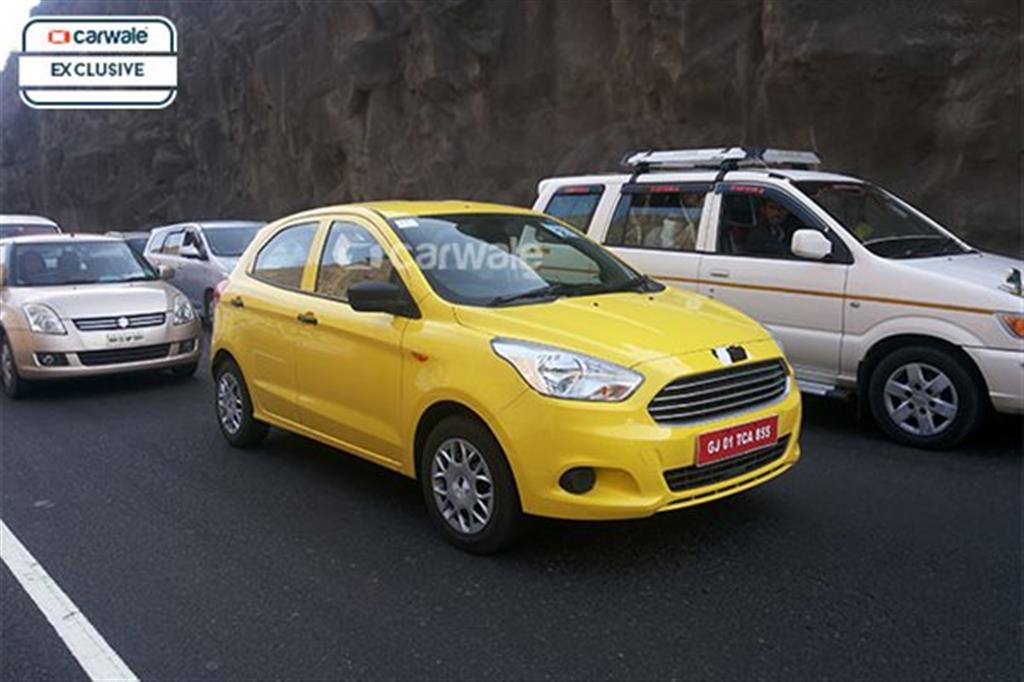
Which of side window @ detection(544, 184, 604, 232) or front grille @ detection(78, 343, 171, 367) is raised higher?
side window @ detection(544, 184, 604, 232)

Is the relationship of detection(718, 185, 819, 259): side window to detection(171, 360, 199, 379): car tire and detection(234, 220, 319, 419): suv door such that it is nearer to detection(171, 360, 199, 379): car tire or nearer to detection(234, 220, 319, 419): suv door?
detection(234, 220, 319, 419): suv door

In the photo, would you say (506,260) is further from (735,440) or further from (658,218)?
(658,218)

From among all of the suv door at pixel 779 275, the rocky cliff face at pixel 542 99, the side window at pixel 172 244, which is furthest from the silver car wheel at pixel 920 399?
the side window at pixel 172 244

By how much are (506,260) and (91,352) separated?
4971 millimetres

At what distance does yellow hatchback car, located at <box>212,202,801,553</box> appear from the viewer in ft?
12.9

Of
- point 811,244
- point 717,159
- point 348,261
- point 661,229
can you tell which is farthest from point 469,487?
point 717,159

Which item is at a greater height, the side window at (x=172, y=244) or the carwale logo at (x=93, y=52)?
the carwale logo at (x=93, y=52)

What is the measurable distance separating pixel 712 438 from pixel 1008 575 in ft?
4.75

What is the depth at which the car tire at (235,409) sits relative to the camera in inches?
239

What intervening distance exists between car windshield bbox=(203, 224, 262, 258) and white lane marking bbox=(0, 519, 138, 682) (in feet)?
27.9

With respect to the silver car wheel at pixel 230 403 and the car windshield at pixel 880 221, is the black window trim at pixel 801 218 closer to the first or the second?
the car windshield at pixel 880 221

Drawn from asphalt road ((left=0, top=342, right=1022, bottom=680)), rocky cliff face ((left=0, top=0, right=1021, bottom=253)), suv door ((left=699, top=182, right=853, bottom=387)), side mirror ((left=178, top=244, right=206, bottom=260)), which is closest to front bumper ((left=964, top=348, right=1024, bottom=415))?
asphalt road ((left=0, top=342, right=1022, bottom=680))

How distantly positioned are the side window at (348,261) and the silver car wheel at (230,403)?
4.11ft

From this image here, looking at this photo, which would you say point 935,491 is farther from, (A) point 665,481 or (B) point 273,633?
(B) point 273,633
